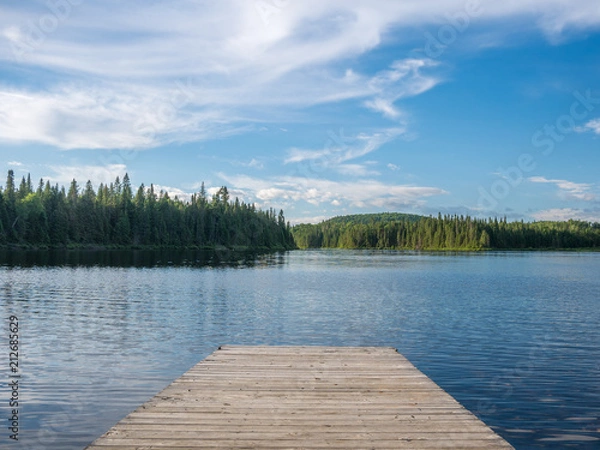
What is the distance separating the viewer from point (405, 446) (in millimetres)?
7941

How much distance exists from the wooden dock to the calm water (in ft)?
8.65

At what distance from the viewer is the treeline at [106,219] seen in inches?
5084

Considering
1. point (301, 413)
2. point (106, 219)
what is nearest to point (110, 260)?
point (106, 219)

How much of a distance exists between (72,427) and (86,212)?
14564 cm

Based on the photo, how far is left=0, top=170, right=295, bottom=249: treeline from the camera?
129 metres

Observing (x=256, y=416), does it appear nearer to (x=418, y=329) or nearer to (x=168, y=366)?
(x=168, y=366)

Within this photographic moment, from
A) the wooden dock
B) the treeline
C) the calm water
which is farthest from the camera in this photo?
the treeline

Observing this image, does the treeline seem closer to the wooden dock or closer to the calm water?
the calm water

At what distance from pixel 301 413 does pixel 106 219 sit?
6057 inches

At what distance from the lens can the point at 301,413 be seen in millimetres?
9539

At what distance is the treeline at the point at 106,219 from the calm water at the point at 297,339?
89357mm

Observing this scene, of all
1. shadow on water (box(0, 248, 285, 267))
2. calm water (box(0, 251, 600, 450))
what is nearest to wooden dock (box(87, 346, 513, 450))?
calm water (box(0, 251, 600, 450))

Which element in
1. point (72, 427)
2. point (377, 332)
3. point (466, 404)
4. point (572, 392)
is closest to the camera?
point (72, 427)

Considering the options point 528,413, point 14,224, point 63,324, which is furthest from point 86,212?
point 528,413
